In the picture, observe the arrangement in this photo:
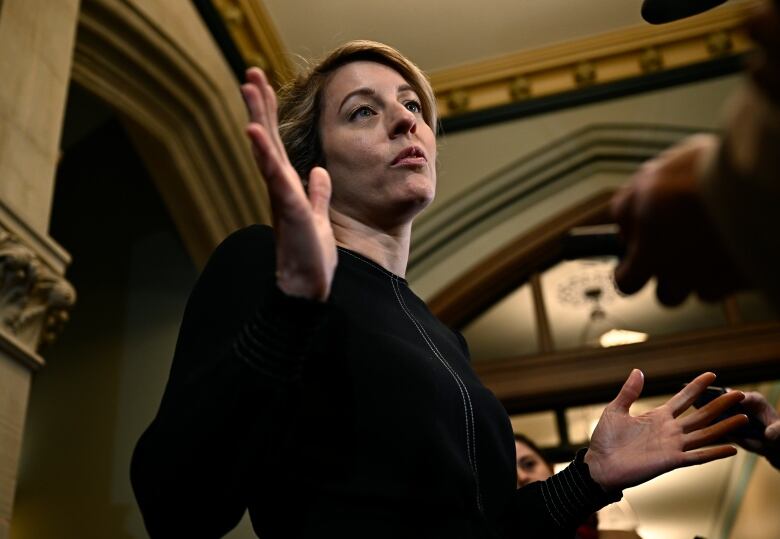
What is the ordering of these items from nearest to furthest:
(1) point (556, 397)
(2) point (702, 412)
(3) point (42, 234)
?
1. (2) point (702, 412)
2. (3) point (42, 234)
3. (1) point (556, 397)

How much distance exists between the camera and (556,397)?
3377mm

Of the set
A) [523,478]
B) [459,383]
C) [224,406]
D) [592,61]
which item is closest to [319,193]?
[224,406]

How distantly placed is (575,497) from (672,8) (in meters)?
0.54

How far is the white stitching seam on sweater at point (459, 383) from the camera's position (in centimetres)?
85

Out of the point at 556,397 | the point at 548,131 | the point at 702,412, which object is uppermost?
the point at 548,131

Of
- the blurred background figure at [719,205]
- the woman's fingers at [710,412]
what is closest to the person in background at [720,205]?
the blurred background figure at [719,205]

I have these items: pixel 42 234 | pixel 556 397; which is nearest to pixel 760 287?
pixel 42 234

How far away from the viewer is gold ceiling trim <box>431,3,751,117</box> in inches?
143

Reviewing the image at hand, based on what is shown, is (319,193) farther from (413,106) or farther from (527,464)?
(527,464)

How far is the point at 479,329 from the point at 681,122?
4.03 feet

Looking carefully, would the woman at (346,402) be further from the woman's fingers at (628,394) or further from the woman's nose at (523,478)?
the woman's nose at (523,478)

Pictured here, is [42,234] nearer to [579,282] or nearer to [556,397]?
[556,397]

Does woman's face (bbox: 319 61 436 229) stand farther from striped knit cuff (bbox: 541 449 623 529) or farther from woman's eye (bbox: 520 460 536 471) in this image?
woman's eye (bbox: 520 460 536 471)

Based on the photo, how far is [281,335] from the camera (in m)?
0.65
